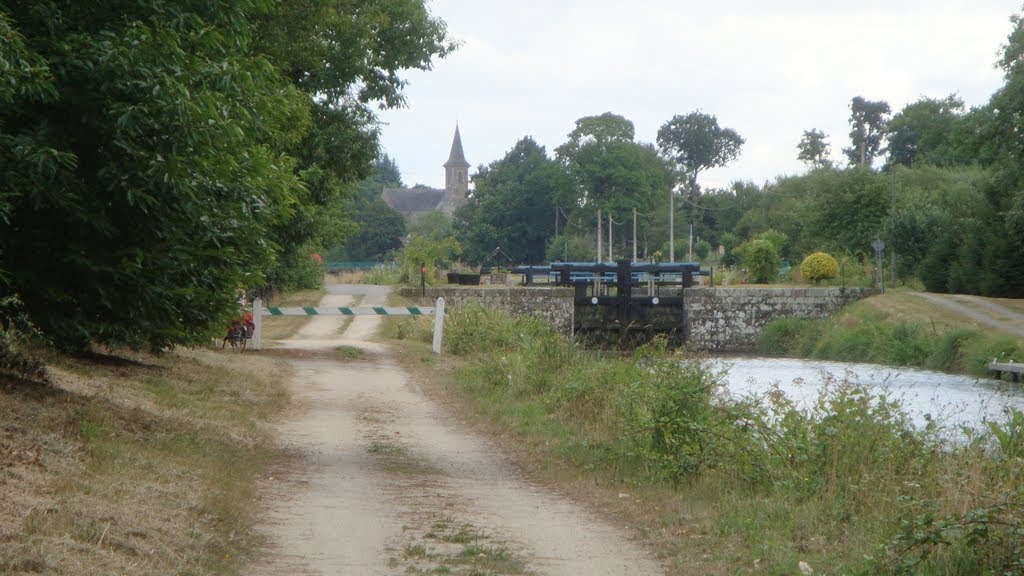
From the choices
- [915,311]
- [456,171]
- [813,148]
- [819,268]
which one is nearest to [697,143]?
[813,148]

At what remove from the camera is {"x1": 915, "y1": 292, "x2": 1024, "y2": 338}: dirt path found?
108 ft

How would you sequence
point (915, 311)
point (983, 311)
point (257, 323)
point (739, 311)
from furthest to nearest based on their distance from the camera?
1. point (739, 311)
2. point (915, 311)
3. point (983, 311)
4. point (257, 323)

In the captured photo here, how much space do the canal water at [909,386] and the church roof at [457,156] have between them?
12200 centimetres

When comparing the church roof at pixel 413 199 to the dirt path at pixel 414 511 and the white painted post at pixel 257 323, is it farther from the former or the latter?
the dirt path at pixel 414 511

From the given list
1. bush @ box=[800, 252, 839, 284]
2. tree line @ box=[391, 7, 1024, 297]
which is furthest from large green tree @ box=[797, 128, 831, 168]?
bush @ box=[800, 252, 839, 284]

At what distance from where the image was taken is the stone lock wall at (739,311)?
45.6 m

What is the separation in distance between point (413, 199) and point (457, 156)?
8147 mm

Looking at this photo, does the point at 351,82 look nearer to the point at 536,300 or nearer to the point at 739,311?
the point at 536,300

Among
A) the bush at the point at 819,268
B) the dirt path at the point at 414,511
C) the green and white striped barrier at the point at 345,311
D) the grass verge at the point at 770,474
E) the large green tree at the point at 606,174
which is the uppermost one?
the large green tree at the point at 606,174

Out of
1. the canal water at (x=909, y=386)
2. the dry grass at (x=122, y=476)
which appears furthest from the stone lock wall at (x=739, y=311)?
the dry grass at (x=122, y=476)

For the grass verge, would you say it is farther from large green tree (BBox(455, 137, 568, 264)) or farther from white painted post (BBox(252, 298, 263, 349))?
large green tree (BBox(455, 137, 568, 264))

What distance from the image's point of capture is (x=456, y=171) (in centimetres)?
15700

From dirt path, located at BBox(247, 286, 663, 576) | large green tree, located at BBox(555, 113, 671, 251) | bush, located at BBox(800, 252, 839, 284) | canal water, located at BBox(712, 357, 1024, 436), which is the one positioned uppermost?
large green tree, located at BBox(555, 113, 671, 251)

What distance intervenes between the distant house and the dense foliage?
142537mm
